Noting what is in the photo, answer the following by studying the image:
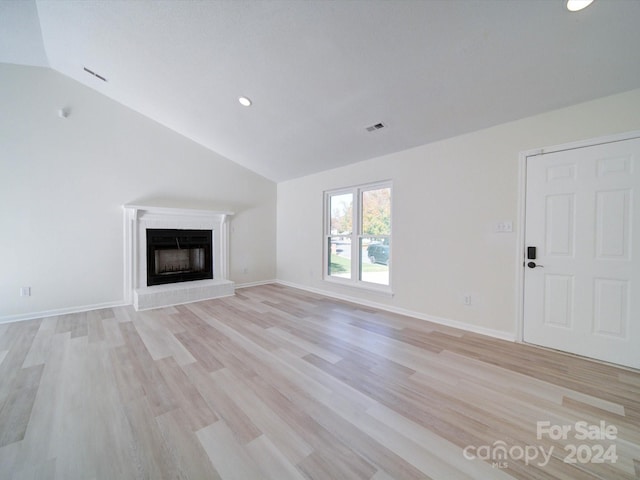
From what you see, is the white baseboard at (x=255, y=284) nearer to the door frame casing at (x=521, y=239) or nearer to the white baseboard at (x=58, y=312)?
the white baseboard at (x=58, y=312)

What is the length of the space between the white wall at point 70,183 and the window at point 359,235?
2.83 meters

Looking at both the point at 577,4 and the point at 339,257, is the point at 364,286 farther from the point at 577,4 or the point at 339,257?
the point at 577,4

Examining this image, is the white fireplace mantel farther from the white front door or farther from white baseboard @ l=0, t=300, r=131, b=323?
the white front door

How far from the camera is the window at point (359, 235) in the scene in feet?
13.4

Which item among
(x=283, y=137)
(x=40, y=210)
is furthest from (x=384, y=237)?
(x=40, y=210)

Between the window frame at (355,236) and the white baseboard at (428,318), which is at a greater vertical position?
the window frame at (355,236)

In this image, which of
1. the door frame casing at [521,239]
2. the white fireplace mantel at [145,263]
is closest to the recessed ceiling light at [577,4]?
the door frame casing at [521,239]

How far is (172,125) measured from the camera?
446 cm

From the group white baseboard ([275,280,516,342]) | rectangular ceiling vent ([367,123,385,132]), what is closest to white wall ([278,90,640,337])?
white baseboard ([275,280,516,342])

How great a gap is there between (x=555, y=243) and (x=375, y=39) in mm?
2674

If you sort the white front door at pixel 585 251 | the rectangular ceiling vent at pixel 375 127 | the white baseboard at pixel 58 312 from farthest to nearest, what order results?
the white baseboard at pixel 58 312 < the rectangular ceiling vent at pixel 375 127 < the white front door at pixel 585 251

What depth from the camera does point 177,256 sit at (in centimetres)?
485

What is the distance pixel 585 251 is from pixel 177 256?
5.84m

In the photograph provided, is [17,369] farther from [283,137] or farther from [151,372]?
[283,137]
